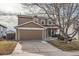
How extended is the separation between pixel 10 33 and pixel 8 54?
32cm

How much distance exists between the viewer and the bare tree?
2.14 m

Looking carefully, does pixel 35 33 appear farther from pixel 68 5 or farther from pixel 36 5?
pixel 68 5

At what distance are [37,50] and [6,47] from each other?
47 centimetres

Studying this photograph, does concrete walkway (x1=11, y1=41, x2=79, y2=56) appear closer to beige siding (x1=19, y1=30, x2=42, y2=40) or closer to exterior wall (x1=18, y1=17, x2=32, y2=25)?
beige siding (x1=19, y1=30, x2=42, y2=40)

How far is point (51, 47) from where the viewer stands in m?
2.17

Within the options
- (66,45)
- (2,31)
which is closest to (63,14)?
(66,45)

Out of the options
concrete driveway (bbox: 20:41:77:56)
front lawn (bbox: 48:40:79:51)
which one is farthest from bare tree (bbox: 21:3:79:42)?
concrete driveway (bbox: 20:41:77:56)

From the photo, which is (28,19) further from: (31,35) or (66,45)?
(66,45)

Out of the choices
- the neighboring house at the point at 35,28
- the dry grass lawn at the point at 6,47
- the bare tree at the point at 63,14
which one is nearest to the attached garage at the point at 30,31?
the neighboring house at the point at 35,28

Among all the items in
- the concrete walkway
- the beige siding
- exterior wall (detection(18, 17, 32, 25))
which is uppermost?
exterior wall (detection(18, 17, 32, 25))

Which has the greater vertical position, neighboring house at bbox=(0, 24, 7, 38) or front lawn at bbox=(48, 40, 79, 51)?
neighboring house at bbox=(0, 24, 7, 38)

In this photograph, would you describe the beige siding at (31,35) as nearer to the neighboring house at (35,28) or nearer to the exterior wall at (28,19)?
the neighboring house at (35,28)

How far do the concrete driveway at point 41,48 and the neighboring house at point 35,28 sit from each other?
0.08 m

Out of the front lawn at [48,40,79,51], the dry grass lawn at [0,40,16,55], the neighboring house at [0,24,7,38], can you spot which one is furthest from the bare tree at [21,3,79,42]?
the dry grass lawn at [0,40,16,55]
